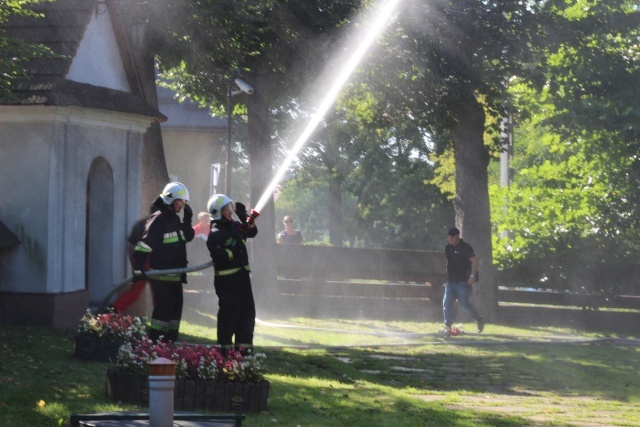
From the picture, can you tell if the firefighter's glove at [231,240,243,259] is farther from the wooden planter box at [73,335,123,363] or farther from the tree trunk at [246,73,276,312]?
the tree trunk at [246,73,276,312]

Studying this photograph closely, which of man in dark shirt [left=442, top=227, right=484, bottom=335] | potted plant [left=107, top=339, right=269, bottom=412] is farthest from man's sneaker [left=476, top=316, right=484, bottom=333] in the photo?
potted plant [left=107, top=339, right=269, bottom=412]

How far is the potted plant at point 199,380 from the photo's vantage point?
34.7ft

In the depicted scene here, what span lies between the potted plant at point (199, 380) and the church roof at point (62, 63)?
707 centimetres

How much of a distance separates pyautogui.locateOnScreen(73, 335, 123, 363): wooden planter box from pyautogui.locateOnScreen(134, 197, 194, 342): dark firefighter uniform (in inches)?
25.0

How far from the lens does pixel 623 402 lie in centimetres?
1364

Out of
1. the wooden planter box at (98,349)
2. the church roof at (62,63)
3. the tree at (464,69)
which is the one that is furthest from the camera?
the tree at (464,69)

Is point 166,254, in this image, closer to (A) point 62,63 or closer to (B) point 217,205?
(B) point 217,205

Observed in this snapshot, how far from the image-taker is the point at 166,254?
44.5 ft

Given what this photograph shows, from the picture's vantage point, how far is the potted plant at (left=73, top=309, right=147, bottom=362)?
1392 cm

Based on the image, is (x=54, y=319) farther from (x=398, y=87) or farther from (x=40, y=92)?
(x=398, y=87)

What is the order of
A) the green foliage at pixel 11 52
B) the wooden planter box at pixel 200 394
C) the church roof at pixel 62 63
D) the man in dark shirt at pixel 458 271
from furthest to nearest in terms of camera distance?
1. the man in dark shirt at pixel 458 271
2. the church roof at pixel 62 63
3. the green foliage at pixel 11 52
4. the wooden planter box at pixel 200 394

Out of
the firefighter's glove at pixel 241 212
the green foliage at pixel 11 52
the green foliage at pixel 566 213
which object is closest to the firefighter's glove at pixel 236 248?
the firefighter's glove at pixel 241 212

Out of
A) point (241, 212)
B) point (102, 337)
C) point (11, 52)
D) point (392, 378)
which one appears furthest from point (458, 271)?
point (11, 52)

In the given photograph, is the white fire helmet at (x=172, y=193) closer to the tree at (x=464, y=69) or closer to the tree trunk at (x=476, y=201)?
the tree at (x=464, y=69)
